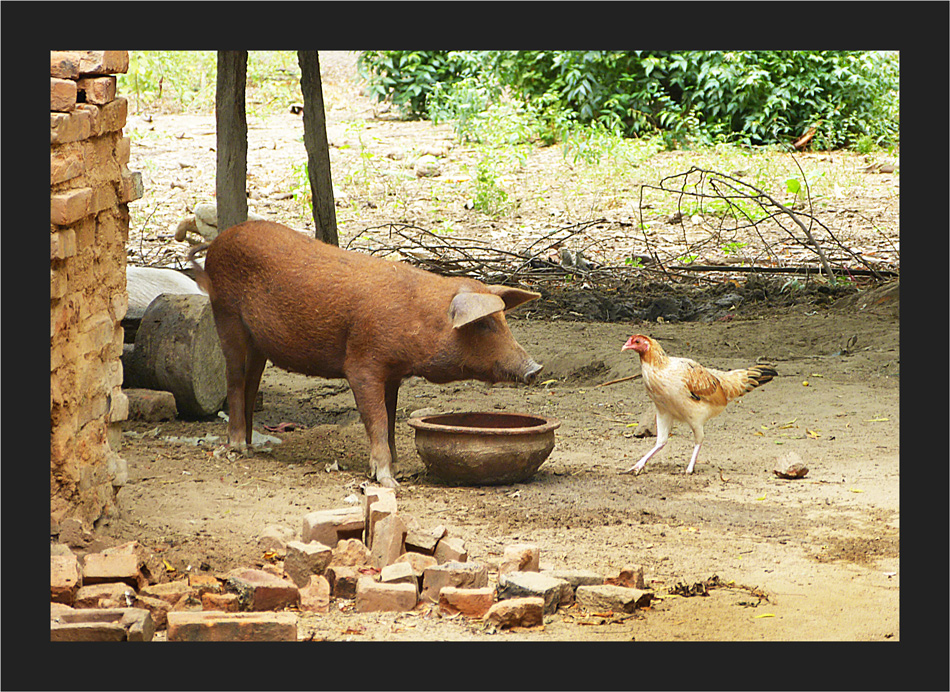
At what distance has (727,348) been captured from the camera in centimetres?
995

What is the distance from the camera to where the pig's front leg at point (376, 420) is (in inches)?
252

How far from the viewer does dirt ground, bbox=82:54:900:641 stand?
436cm

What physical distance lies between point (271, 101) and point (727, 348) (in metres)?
12.0

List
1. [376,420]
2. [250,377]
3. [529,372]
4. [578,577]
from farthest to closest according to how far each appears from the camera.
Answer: [250,377] < [376,420] < [529,372] < [578,577]

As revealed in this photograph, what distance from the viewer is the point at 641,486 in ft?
20.8

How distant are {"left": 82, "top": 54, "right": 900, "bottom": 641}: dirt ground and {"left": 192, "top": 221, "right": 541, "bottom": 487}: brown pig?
0.65 m

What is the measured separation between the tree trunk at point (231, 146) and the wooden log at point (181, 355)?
0.98m

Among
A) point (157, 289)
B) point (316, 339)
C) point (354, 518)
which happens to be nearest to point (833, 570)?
point (354, 518)

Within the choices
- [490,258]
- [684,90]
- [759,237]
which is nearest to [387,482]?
[490,258]

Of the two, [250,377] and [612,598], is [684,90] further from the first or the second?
[612,598]

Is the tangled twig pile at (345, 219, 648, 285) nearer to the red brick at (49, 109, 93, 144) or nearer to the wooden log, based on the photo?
the wooden log

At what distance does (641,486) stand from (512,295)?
1384 mm

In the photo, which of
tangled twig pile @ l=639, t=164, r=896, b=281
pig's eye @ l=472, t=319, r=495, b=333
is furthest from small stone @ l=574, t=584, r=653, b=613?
tangled twig pile @ l=639, t=164, r=896, b=281

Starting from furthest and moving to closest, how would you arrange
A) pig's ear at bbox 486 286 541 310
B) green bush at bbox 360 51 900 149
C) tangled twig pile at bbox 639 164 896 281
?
green bush at bbox 360 51 900 149 → tangled twig pile at bbox 639 164 896 281 → pig's ear at bbox 486 286 541 310
